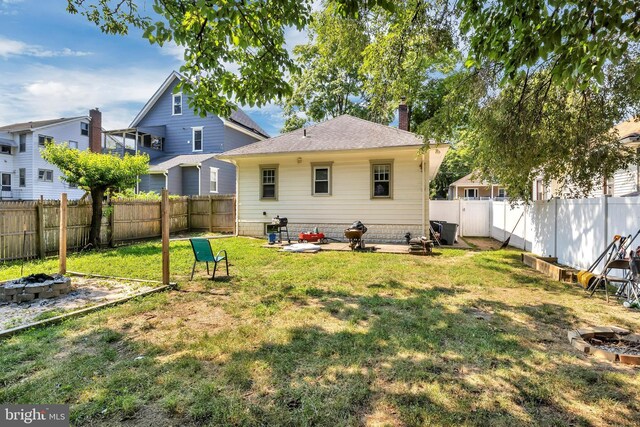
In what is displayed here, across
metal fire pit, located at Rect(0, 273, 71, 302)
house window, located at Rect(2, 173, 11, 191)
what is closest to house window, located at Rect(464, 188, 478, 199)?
metal fire pit, located at Rect(0, 273, 71, 302)

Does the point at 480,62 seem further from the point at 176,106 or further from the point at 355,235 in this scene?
the point at 176,106

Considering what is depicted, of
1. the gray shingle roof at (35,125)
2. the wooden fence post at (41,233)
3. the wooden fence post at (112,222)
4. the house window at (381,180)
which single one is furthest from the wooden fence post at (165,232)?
the gray shingle roof at (35,125)

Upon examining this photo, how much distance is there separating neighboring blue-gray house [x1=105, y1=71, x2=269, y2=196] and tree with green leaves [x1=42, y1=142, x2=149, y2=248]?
9.12m

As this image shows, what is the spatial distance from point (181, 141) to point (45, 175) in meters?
12.8

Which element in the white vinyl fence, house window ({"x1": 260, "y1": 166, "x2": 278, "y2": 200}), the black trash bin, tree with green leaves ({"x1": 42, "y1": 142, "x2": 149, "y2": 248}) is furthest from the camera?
house window ({"x1": 260, "y1": 166, "x2": 278, "y2": 200})

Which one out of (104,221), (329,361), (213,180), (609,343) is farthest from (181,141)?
(609,343)

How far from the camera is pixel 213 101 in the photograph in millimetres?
5727

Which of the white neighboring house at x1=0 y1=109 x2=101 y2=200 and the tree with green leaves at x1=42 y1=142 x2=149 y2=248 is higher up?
the white neighboring house at x1=0 y1=109 x2=101 y2=200

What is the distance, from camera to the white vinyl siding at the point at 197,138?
2264 centimetres

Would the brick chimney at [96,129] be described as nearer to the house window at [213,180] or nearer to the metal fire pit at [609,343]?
the house window at [213,180]

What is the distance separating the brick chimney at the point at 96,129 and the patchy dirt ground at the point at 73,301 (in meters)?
25.2

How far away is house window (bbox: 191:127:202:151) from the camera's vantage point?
892 inches

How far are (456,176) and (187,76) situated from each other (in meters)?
40.7

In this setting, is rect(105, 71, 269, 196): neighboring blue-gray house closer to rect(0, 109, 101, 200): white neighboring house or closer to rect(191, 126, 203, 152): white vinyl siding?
rect(191, 126, 203, 152): white vinyl siding
